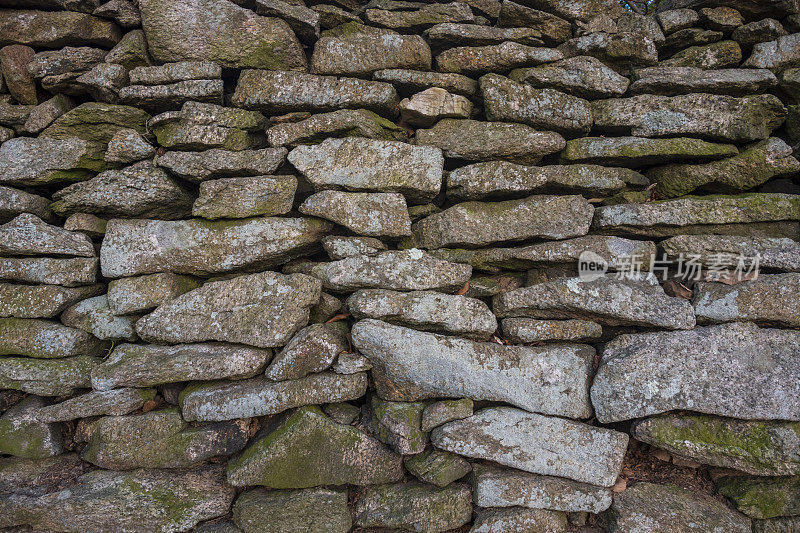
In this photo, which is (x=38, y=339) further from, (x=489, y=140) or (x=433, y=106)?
(x=489, y=140)

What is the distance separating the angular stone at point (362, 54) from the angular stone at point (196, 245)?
1.77 meters

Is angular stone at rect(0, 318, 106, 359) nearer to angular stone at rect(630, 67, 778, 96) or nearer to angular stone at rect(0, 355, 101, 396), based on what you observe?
angular stone at rect(0, 355, 101, 396)

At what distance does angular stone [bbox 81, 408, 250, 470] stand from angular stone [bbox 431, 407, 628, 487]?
6.54ft

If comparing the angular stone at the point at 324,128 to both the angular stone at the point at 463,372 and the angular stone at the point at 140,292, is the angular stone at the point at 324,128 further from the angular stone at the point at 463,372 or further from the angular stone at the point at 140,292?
the angular stone at the point at 463,372

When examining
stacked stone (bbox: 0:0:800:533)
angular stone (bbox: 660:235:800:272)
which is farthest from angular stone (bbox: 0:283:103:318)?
angular stone (bbox: 660:235:800:272)

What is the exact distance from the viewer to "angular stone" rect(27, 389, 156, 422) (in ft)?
12.7

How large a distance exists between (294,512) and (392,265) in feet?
7.84

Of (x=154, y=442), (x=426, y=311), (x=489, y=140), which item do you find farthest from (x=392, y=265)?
(x=154, y=442)

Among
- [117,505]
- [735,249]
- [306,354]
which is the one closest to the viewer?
[117,505]

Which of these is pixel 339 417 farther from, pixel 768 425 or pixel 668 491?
pixel 768 425

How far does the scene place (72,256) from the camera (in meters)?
4.21

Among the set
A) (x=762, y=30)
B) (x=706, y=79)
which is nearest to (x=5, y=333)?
(x=706, y=79)

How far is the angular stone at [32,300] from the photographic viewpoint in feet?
13.2

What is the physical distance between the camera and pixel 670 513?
382 centimetres
